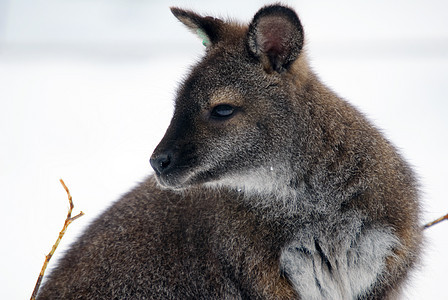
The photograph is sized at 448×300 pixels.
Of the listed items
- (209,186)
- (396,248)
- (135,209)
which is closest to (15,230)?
(135,209)

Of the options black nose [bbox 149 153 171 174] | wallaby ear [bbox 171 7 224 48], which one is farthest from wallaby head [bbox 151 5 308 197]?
wallaby ear [bbox 171 7 224 48]

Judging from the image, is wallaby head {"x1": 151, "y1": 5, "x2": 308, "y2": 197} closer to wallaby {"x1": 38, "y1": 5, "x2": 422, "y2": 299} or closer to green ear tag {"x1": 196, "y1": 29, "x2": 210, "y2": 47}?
wallaby {"x1": 38, "y1": 5, "x2": 422, "y2": 299}

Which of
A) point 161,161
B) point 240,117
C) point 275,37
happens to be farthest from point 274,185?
point 275,37

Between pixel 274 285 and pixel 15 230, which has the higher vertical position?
pixel 274 285

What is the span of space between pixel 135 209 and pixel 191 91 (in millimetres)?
1066

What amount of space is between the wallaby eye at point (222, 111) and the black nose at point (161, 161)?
0.41 meters

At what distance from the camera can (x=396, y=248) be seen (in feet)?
13.3

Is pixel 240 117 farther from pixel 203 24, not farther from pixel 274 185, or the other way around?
pixel 203 24

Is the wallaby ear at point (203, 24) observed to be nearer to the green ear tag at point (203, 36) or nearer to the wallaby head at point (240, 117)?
the green ear tag at point (203, 36)

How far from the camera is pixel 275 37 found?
4.00 meters

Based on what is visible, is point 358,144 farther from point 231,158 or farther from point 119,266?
point 119,266

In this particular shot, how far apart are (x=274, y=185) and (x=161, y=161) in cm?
80

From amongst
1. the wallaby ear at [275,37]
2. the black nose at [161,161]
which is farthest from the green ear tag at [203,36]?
the black nose at [161,161]

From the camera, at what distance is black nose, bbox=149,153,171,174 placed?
3.95 metres
